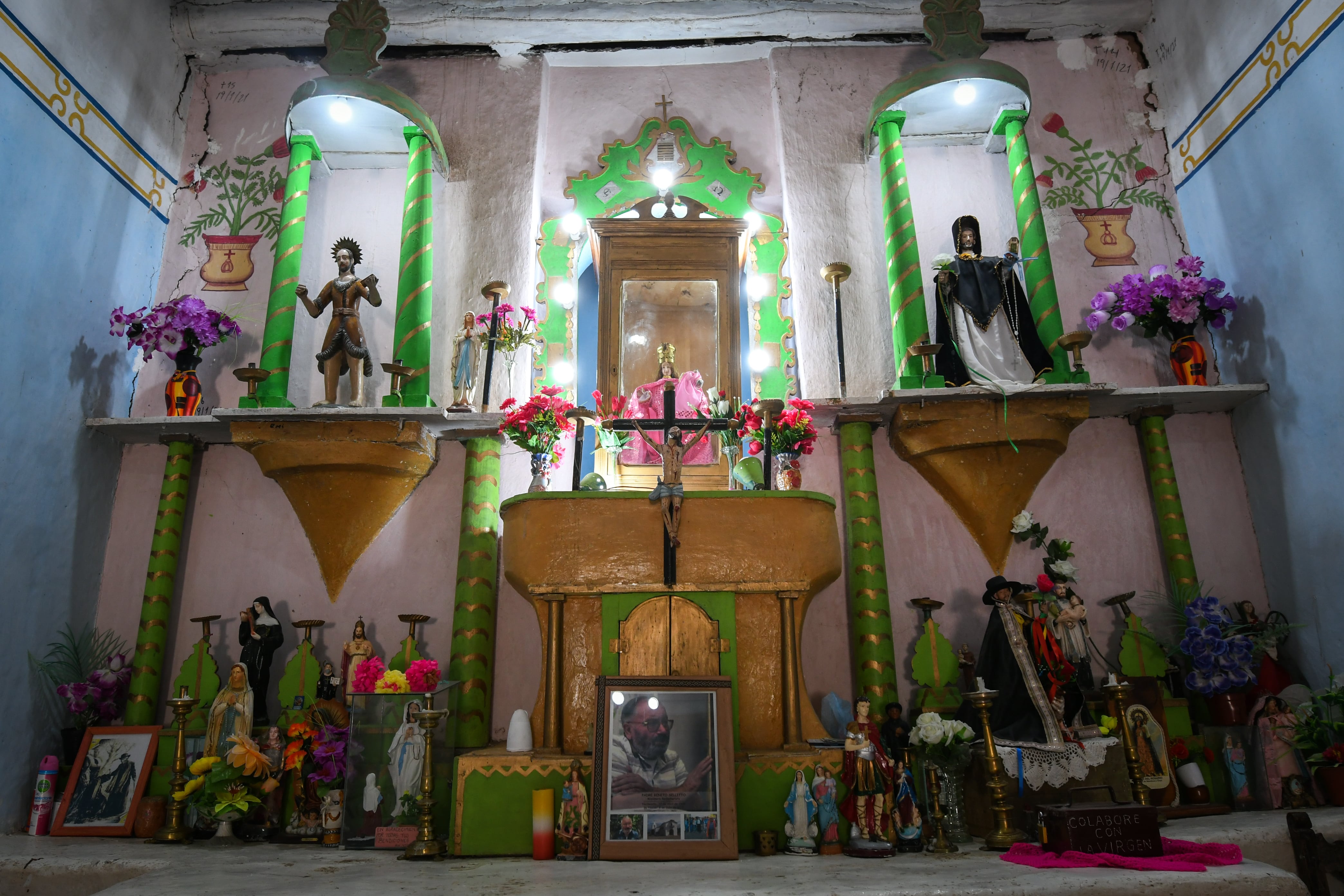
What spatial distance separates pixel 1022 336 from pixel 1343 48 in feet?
8.89

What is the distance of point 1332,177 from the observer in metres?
6.03

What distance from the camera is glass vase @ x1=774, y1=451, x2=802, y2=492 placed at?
6273 millimetres

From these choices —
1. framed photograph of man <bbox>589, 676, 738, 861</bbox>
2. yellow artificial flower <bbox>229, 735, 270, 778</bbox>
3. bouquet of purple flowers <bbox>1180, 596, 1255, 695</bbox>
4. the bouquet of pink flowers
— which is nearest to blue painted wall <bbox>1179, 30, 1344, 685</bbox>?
bouquet of purple flowers <bbox>1180, 596, 1255, 695</bbox>

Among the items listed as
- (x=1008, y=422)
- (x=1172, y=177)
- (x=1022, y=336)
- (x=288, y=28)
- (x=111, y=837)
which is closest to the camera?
(x=111, y=837)

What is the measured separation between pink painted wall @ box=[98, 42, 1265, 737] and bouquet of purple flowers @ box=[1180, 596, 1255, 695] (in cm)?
59

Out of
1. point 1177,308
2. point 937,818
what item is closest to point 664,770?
point 937,818

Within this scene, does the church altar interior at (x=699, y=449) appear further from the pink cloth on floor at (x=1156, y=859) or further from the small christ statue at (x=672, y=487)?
the pink cloth on floor at (x=1156, y=859)

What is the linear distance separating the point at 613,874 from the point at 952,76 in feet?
20.9

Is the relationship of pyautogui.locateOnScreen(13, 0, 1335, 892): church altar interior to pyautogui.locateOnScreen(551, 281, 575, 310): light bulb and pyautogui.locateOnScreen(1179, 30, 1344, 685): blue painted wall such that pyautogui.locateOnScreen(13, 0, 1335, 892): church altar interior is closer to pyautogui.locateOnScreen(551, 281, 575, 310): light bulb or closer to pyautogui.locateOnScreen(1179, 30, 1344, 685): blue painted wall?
pyautogui.locateOnScreen(551, 281, 575, 310): light bulb

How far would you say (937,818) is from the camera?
5039mm

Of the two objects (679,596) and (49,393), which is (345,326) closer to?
(49,393)

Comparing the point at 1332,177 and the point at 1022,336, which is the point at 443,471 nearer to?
the point at 1022,336

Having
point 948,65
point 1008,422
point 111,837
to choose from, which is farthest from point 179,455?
point 948,65

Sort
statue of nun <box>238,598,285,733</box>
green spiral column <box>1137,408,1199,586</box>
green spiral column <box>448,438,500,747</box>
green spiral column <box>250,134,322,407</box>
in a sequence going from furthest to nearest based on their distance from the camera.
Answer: green spiral column <box>250,134,322,407</box> < green spiral column <box>1137,408,1199,586</box> < statue of nun <box>238,598,285,733</box> < green spiral column <box>448,438,500,747</box>
